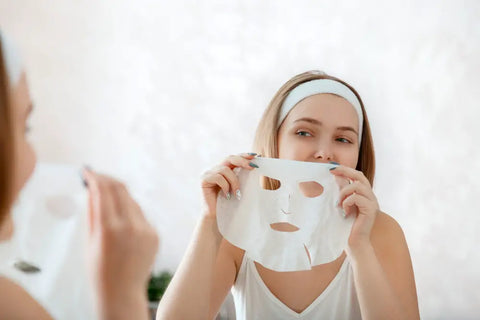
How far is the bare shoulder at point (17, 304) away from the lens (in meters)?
0.46

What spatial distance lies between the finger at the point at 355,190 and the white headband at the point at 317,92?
0.27 metres

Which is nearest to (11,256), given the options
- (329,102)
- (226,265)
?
(226,265)

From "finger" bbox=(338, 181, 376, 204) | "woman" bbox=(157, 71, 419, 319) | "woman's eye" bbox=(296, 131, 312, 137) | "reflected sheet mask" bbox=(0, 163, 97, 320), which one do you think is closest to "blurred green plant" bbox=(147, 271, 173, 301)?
"woman" bbox=(157, 71, 419, 319)

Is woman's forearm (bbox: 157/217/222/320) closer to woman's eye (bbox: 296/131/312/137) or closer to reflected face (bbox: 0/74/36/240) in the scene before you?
woman's eye (bbox: 296/131/312/137)

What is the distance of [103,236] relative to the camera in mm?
463

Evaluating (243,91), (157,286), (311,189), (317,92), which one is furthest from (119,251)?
(243,91)

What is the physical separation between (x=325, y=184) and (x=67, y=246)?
0.69m

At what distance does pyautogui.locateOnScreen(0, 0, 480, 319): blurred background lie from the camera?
2287 millimetres

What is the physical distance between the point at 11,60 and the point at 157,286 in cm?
202

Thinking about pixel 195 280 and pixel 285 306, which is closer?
pixel 195 280

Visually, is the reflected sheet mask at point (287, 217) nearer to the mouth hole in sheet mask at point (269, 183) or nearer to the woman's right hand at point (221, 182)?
the woman's right hand at point (221, 182)

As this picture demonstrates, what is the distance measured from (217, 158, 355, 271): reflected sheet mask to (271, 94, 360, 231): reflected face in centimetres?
9

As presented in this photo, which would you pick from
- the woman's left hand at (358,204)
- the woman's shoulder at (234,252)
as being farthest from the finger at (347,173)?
the woman's shoulder at (234,252)

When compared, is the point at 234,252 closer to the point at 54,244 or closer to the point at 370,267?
the point at 370,267
